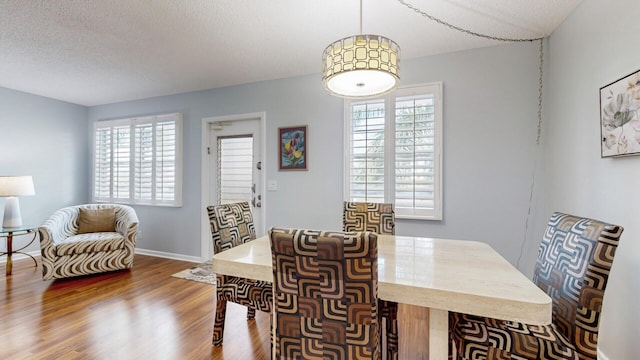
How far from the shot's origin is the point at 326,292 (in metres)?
1.00

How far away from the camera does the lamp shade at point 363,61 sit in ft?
4.49

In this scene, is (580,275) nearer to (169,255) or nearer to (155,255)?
(169,255)

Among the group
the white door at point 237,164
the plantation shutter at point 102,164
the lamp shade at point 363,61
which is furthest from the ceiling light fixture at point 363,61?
the plantation shutter at point 102,164

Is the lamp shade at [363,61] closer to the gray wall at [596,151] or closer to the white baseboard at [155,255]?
the gray wall at [596,151]

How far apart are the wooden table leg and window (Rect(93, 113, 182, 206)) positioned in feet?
12.4

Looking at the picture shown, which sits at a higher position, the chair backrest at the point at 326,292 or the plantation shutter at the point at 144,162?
the plantation shutter at the point at 144,162

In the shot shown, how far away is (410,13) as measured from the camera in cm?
213

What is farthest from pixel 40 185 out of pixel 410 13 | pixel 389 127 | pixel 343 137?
pixel 410 13

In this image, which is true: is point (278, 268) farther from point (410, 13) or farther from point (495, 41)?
point (495, 41)

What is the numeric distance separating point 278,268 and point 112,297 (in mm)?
2691

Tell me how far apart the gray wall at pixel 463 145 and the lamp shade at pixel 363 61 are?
5.02ft

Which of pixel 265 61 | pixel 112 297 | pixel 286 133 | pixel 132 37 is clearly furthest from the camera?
pixel 286 133

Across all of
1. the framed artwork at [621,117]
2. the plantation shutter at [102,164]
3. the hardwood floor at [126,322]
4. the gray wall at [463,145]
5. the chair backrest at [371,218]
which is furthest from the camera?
the plantation shutter at [102,164]

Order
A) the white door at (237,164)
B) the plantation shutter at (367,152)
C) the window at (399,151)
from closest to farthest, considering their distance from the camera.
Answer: the window at (399,151), the plantation shutter at (367,152), the white door at (237,164)
